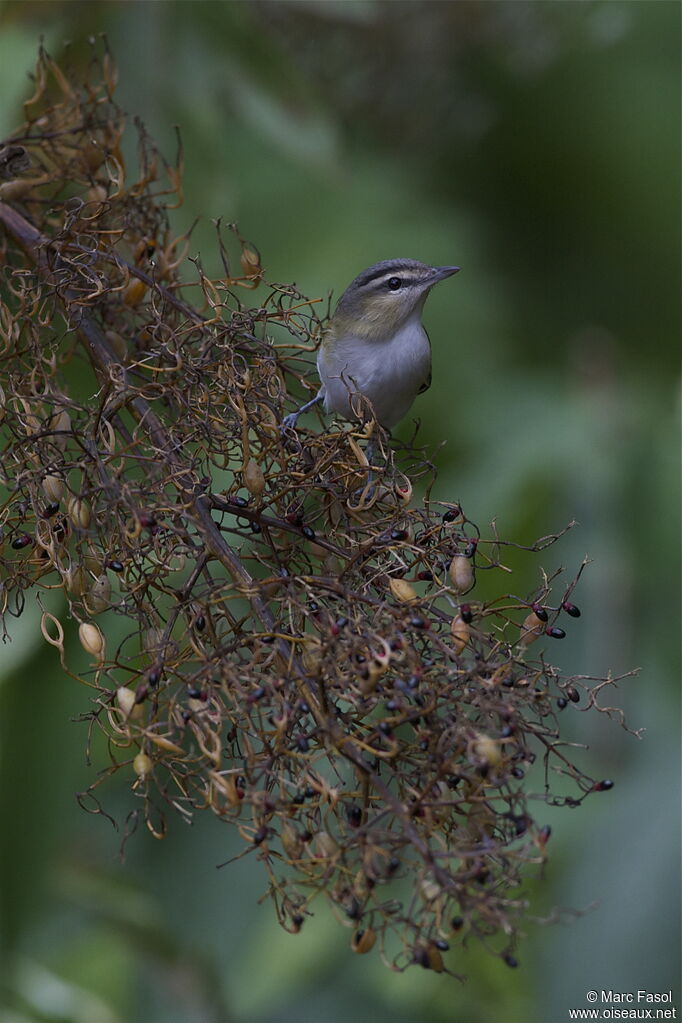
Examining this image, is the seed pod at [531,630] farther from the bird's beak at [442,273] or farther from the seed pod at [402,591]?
the bird's beak at [442,273]

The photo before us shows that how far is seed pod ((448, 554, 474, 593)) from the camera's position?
190cm

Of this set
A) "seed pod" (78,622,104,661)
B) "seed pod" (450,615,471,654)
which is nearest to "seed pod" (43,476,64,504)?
"seed pod" (78,622,104,661)

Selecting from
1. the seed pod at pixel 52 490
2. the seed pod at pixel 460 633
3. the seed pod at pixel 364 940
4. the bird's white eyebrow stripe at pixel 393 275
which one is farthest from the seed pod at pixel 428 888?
the bird's white eyebrow stripe at pixel 393 275

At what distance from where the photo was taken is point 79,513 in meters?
1.91

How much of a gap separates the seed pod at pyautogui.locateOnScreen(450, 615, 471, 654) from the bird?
157cm

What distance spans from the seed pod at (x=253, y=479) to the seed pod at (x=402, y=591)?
25cm

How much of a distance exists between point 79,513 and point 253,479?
273mm

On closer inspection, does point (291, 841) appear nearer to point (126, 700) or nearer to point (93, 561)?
point (126, 700)

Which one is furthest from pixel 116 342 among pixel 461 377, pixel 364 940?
pixel 461 377

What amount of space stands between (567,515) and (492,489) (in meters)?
0.39

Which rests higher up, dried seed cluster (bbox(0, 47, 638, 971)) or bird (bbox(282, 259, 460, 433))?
bird (bbox(282, 259, 460, 433))

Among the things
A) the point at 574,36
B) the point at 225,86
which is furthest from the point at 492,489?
the point at 574,36

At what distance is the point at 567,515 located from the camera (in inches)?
171

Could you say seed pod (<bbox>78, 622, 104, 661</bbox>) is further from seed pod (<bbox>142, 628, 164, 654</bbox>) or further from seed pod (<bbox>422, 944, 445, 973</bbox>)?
seed pod (<bbox>422, 944, 445, 973</bbox>)
